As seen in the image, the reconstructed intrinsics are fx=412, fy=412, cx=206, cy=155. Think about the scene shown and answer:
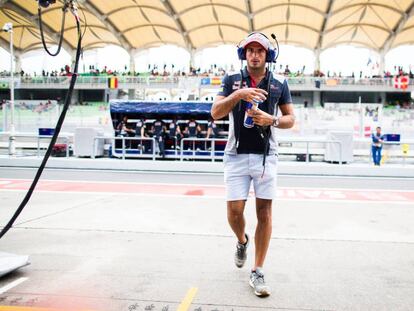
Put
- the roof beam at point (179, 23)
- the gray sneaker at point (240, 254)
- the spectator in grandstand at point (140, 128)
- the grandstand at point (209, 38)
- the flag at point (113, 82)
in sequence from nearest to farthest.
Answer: the gray sneaker at point (240, 254)
the spectator in grandstand at point (140, 128)
the flag at point (113, 82)
the grandstand at point (209, 38)
the roof beam at point (179, 23)

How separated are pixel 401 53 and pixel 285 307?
63.2 meters

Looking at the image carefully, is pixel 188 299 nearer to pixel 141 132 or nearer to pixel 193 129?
pixel 193 129

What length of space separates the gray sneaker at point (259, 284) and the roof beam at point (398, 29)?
172ft

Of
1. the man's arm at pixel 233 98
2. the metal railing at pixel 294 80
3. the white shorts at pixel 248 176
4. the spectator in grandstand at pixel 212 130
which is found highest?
the metal railing at pixel 294 80

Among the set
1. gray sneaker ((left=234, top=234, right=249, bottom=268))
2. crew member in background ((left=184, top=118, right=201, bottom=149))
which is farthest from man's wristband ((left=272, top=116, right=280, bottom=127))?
crew member in background ((left=184, top=118, right=201, bottom=149))

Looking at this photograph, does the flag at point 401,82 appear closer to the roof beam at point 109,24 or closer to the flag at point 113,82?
the flag at point 113,82

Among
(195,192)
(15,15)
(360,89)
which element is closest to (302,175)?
(195,192)

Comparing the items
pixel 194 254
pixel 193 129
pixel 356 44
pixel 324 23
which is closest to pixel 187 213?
pixel 194 254

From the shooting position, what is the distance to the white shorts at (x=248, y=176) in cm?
349

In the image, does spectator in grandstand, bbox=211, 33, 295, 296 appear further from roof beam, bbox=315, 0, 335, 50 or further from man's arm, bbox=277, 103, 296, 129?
roof beam, bbox=315, 0, 335, 50

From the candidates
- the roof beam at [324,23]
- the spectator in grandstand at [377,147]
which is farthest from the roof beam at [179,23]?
the spectator in grandstand at [377,147]

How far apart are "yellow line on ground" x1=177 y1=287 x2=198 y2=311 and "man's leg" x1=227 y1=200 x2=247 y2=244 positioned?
2.06ft

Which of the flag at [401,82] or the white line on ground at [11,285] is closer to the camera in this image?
the white line on ground at [11,285]

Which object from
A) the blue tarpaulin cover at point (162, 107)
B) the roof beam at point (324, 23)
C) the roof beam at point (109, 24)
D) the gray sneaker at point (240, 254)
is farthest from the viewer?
the roof beam at point (109, 24)
